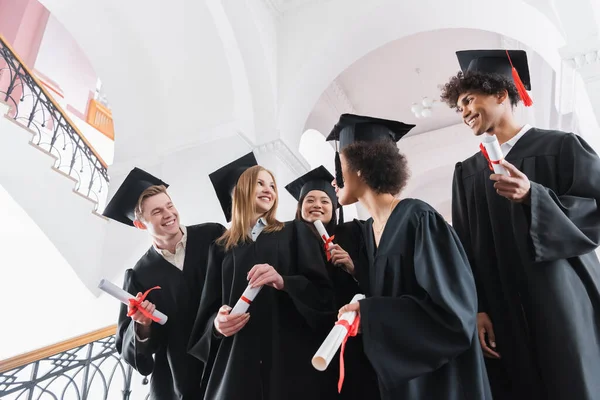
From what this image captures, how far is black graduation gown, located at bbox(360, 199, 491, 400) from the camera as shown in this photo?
137cm

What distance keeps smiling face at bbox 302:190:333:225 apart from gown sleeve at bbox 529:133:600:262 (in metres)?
1.58

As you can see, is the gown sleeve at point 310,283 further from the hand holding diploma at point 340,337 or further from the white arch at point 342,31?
the white arch at point 342,31

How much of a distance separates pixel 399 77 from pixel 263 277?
675 centimetres

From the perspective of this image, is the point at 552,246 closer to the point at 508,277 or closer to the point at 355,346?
the point at 508,277

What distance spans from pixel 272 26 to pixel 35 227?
157 inches

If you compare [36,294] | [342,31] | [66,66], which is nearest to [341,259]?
[342,31]

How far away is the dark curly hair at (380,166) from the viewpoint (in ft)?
6.12

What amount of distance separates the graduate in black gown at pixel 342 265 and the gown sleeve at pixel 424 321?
49 cm

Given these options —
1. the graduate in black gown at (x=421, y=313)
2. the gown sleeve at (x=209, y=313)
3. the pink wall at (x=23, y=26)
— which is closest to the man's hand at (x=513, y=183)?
the graduate in black gown at (x=421, y=313)

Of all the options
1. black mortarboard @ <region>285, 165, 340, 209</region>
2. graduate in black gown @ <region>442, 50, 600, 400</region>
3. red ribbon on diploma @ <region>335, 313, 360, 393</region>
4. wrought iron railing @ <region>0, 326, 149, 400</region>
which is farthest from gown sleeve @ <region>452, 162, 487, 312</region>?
wrought iron railing @ <region>0, 326, 149, 400</region>

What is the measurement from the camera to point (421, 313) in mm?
1432

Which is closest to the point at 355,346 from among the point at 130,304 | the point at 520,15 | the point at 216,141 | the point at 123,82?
the point at 130,304

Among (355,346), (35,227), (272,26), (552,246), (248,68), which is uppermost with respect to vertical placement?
(272,26)

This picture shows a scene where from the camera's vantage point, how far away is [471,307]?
4.67ft
